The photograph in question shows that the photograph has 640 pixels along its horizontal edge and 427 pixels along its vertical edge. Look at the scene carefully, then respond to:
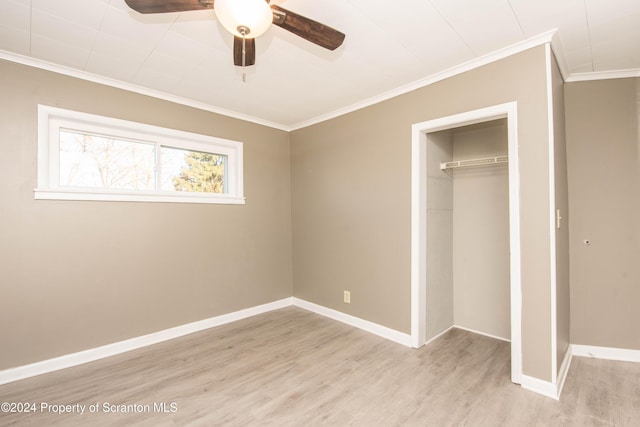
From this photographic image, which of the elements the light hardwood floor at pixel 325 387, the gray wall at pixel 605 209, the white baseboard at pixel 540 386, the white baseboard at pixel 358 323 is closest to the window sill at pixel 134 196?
the light hardwood floor at pixel 325 387

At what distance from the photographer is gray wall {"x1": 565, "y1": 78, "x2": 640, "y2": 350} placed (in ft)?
7.96

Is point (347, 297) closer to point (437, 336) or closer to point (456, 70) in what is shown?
point (437, 336)

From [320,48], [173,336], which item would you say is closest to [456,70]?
[320,48]

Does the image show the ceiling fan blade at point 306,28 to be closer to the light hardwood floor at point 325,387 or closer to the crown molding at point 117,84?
the crown molding at point 117,84

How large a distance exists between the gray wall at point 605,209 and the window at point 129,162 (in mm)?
3430

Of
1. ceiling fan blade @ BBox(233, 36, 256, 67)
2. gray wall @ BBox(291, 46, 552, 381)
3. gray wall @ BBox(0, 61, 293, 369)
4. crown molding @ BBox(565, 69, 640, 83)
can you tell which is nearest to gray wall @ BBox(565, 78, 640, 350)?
crown molding @ BBox(565, 69, 640, 83)

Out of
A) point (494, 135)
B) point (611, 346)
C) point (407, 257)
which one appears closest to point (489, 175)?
point (494, 135)

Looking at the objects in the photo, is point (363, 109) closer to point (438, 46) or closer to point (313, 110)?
point (313, 110)

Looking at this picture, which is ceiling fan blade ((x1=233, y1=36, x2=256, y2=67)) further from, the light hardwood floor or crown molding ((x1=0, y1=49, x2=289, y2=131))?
the light hardwood floor

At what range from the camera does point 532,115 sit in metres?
2.06

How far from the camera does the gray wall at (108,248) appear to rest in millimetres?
2213

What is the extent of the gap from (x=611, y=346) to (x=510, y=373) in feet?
3.40

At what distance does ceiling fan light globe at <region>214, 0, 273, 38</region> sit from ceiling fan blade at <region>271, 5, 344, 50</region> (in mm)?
78

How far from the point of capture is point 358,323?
127 inches
